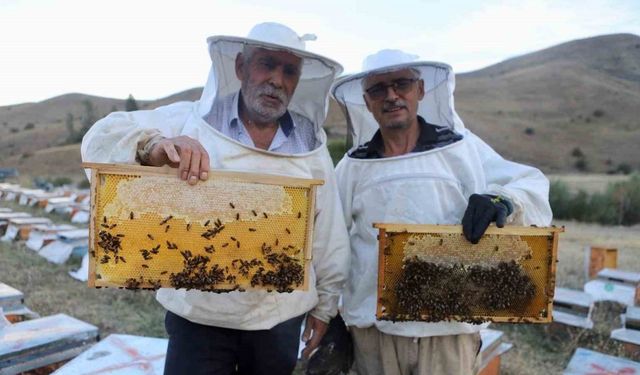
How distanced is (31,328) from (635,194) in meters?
22.4

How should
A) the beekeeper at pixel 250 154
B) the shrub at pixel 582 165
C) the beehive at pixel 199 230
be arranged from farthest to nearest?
the shrub at pixel 582 165 → the beekeeper at pixel 250 154 → the beehive at pixel 199 230

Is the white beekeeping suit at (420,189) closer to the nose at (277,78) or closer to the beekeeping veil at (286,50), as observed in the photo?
the beekeeping veil at (286,50)

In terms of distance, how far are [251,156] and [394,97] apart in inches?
37.7

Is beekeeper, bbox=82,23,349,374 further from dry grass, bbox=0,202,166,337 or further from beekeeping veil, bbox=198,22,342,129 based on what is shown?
dry grass, bbox=0,202,166,337

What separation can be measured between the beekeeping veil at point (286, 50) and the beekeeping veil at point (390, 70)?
115mm

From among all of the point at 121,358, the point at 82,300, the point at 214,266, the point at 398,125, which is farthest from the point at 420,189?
the point at 82,300

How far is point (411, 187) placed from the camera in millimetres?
2791

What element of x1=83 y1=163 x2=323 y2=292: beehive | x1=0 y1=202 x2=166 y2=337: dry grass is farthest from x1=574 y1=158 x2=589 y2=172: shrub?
x1=83 y1=163 x2=323 y2=292: beehive

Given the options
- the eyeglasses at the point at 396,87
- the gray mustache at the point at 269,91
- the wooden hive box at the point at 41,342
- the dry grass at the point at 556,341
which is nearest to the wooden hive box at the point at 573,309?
the dry grass at the point at 556,341

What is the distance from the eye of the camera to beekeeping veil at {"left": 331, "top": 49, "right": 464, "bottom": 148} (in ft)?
9.52

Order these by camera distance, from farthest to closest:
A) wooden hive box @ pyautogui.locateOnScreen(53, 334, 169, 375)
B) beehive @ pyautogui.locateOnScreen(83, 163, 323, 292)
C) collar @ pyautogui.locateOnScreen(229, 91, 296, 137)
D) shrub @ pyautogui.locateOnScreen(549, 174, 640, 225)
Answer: shrub @ pyautogui.locateOnScreen(549, 174, 640, 225), wooden hive box @ pyautogui.locateOnScreen(53, 334, 169, 375), collar @ pyautogui.locateOnScreen(229, 91, 296, 137), beehive @ pyautogui.locateOnScreen(83, 163, 323, 292)

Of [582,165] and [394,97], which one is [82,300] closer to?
[394,97]

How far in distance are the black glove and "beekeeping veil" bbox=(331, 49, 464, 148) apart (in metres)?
0.74

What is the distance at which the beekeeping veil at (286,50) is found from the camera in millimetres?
2676
